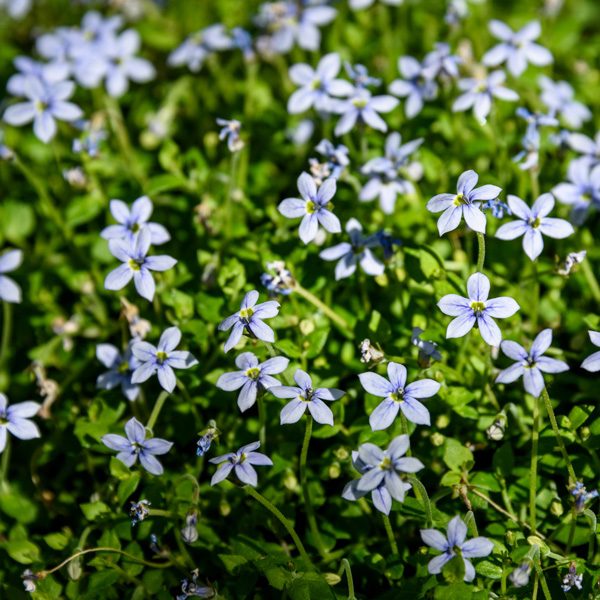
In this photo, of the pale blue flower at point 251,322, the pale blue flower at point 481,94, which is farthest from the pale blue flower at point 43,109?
the pale blue flower at point 481,94

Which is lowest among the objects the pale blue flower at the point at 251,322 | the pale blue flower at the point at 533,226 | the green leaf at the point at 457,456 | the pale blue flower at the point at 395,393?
the green leaf at the point at 457,456

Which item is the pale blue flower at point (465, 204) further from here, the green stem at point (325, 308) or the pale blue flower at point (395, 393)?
the green stem at point (325, 308)

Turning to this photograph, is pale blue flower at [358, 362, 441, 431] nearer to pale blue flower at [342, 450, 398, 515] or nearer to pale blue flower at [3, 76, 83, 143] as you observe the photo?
pale blue flower at [342, 450, 398, 515]

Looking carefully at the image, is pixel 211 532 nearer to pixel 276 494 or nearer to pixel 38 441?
pixel 276 494

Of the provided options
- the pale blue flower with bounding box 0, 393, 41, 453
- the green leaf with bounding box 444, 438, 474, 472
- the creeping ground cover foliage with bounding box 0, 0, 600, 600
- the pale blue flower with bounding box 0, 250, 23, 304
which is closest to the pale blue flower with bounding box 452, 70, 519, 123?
the creeping ground cover foliage with bounding box 0, 0, 600, 600

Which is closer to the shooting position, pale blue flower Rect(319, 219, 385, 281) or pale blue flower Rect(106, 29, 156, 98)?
pale blue flower Rect(319, 219, 385, 281)

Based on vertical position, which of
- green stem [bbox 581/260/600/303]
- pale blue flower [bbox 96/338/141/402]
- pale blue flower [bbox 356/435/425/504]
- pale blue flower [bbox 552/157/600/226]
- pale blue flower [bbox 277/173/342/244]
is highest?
pale blue flower [bbox 277/173/342/244]

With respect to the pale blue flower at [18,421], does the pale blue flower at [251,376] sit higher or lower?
higher
